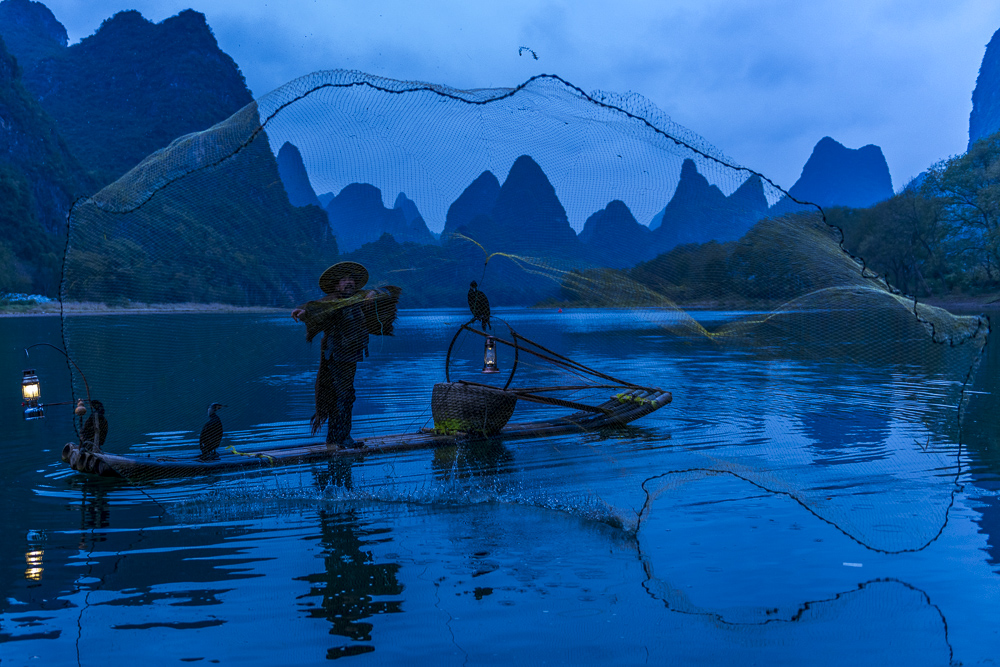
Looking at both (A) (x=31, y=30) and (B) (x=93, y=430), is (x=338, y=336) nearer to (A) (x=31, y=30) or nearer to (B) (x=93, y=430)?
(B) (x=93, y=430)

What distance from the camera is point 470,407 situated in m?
9.39

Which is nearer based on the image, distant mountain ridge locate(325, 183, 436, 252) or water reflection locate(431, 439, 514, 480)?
distant mountain ridge locate(325, 183, 436, 252)

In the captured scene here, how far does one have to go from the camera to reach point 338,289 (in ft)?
26.4

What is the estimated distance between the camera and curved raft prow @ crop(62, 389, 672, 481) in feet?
23.9

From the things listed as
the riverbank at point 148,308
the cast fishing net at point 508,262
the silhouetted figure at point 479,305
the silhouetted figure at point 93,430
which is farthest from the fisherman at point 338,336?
the silhouetted figure at point 93,430

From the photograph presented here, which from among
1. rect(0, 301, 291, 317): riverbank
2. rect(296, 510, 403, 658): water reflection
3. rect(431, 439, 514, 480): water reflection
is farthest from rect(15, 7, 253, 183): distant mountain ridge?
rect(296, 510, 403, 658): water reflection

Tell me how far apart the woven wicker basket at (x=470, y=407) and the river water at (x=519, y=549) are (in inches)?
14.8

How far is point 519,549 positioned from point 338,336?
12.5ft

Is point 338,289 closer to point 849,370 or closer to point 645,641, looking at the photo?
point 645,641

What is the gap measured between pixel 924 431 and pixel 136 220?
10.8m

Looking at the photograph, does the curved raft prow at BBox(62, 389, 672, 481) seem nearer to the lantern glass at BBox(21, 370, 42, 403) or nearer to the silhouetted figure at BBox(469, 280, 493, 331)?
the lantern glass at BBox(21, 370, 42, 403)

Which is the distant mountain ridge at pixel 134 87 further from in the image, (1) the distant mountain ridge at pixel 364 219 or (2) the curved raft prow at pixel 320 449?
(1) the distant mountain ridge at pixel 364 219

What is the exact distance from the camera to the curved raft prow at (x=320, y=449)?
7.27m

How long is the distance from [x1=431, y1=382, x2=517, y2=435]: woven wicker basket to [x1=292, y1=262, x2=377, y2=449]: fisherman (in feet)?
4.54
